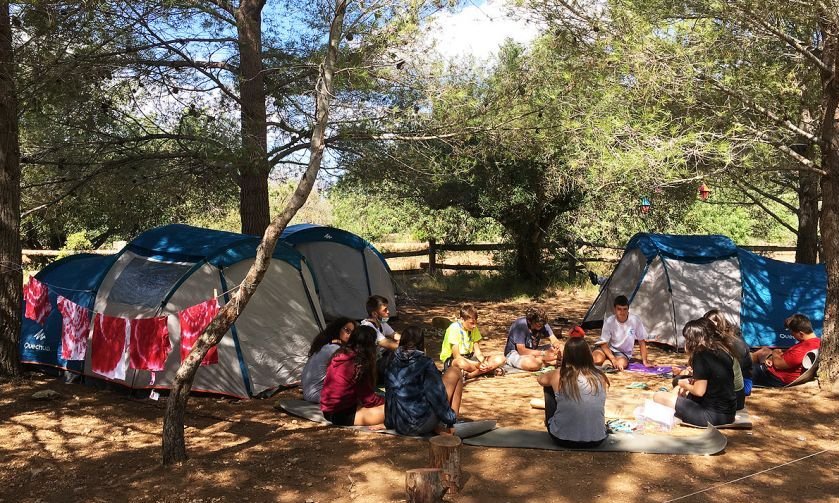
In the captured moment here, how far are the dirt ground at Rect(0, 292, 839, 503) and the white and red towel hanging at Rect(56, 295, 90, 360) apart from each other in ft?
1.54

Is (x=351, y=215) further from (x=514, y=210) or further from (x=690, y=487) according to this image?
(x=690, y=487)

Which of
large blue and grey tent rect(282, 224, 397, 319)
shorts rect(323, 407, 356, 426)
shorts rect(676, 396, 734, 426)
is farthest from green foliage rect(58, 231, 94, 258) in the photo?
shorts rect(676, 396, 734, 426)

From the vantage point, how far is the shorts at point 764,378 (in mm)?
7139

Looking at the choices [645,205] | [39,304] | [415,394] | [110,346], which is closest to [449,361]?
[415,394]

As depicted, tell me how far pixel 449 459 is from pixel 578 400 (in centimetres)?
117

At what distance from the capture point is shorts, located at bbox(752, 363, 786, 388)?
714 cm

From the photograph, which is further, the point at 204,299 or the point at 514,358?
the point at 514,358

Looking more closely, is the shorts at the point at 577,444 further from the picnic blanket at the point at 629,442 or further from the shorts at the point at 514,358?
the shorts at the point at 514,358

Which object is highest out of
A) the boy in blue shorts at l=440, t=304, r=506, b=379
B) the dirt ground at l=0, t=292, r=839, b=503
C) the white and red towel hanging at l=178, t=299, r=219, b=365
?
the white and red towel hanging at l=178, t=299, r=219, b=365

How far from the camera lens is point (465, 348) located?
748 centimetres

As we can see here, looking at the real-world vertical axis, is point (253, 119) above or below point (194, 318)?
above

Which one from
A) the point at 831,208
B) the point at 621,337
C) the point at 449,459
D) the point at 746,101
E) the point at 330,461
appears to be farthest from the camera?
the point at 621,337

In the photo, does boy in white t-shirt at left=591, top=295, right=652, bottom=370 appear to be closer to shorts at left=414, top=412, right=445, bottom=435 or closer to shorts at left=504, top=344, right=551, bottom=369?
shorts at left=504, top=344, right=551, bottom=369

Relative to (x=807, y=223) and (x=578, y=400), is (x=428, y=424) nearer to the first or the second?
(x=578, y=400)
